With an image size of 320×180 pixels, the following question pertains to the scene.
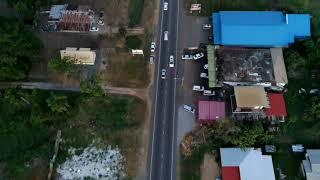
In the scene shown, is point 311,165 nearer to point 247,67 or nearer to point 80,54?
point 247,67

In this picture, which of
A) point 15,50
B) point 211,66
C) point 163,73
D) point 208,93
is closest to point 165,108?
point 163,73

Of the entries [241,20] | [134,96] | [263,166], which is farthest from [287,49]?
[134,96]

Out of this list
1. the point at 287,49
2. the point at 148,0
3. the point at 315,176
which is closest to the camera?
the point at 315,176

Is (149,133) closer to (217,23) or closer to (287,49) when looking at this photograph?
(217,23)

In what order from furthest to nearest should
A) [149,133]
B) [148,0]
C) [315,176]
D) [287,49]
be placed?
1. [148,0]
2. [287,49]
3. [149,133]
4. [315,176]

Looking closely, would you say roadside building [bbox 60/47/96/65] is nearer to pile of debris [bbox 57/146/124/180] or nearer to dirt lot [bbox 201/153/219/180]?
pile of debris [bbox 57/146/124/180]

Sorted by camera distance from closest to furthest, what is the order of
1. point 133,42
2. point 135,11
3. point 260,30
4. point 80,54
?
point 80,54 < point 260,30 < point 133,42 < point 135,11
